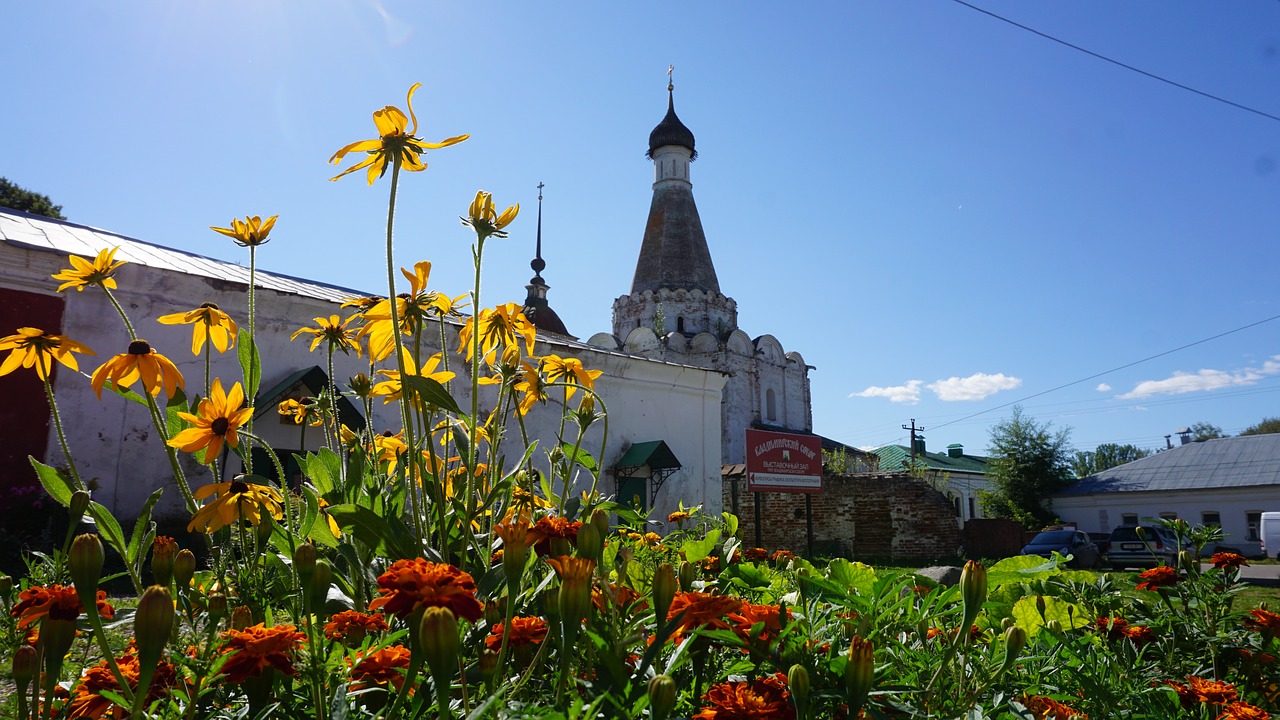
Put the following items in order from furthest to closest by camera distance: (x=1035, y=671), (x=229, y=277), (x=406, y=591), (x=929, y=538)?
(x=929, y=538) < (x=229, y=277) < (x=1035, y=671) < (x=406, y=591)

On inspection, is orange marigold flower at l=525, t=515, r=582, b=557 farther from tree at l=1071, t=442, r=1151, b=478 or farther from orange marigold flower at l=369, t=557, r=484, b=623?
tree at l=1071, t=442, r=1151, b=478

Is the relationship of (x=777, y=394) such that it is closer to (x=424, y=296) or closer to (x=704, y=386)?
(x=704, y=386)

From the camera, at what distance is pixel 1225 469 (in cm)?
2622

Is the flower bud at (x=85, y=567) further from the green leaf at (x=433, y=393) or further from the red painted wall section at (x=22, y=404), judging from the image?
the red painted wall section at (x=22, y=404)

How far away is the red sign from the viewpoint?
402 inches

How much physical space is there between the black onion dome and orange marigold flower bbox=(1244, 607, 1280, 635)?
30.1m

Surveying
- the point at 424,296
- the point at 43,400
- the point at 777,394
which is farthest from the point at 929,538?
the point at 424,296

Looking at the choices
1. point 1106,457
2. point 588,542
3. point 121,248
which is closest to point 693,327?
point 121,248

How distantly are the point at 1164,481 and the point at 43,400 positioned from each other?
3253cm

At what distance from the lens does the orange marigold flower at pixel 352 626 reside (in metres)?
0.92

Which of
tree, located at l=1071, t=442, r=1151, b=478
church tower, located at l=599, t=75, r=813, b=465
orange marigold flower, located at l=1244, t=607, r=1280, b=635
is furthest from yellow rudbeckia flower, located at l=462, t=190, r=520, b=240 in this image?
tree, located at l=1071, t=442, r=1151, b=478

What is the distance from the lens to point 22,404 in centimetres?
637

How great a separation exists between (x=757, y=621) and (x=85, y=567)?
28.9 inches

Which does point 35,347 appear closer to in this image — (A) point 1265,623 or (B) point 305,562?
(B) point 305,562
